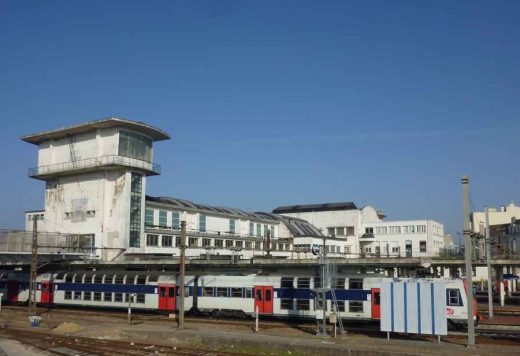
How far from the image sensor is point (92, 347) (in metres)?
29.5

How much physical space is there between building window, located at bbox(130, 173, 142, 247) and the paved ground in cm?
2788

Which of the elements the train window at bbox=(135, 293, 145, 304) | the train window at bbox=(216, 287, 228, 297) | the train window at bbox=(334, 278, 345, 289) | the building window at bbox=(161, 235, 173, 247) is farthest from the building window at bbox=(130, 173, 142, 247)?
the train window at bbox=(334, 278, 345, 289)

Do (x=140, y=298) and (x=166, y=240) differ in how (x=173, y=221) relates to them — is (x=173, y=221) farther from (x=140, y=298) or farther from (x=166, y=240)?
(x=140, y=298)

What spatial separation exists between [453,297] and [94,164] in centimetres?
5023

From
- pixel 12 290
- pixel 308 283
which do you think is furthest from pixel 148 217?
pixel 308 283

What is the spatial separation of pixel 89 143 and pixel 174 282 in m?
34.5

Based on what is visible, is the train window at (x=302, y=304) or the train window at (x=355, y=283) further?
the train window at (x=302, y=304)

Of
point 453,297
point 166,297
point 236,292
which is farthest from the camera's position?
point 166,297

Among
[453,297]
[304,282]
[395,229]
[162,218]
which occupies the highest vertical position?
[395,229]

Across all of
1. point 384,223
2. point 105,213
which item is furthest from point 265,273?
point 384,223

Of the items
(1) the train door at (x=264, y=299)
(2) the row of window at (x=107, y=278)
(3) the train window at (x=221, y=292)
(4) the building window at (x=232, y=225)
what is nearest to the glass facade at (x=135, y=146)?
(4) the building window at (x=232, y=225)

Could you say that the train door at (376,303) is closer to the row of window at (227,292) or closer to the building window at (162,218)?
the row of window at (227,292)

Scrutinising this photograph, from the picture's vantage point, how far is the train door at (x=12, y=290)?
187 feet

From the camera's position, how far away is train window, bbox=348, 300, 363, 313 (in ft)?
116
